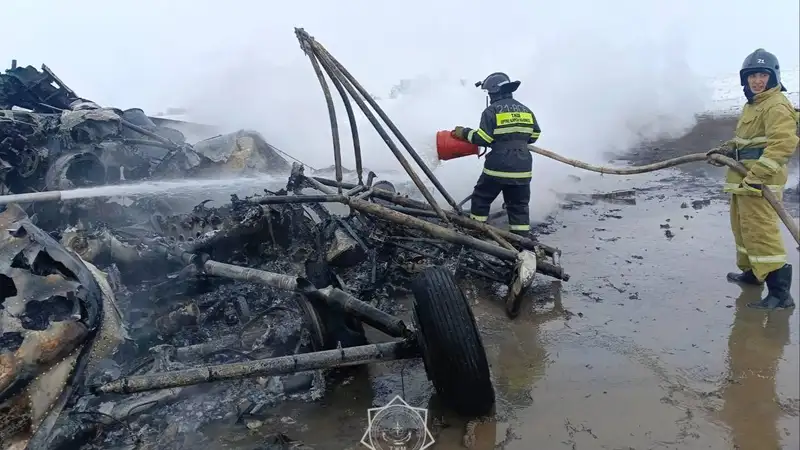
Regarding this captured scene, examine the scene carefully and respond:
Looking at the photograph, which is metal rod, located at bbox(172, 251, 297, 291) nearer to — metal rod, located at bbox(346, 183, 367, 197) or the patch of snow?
metal rod, located at bbox(346, 183, 367, 197)

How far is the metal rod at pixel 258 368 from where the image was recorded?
8.25 ft

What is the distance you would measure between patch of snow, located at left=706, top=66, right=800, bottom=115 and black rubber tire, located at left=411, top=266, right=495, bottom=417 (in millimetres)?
14273

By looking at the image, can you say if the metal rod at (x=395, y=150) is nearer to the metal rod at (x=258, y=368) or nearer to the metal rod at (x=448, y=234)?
the metal rod at (x=448, y=234)

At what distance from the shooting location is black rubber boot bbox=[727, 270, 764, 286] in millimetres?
4430

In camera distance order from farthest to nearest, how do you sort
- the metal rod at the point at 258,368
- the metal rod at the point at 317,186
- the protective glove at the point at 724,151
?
the metal rod at the point at 317,186, the protective glove at the point at 724,151, the metal rod at the point at 258,368

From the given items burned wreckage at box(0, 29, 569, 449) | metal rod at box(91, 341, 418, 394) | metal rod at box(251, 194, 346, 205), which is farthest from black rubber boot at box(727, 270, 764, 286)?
metal rod at box(251, 194, 346, 205)

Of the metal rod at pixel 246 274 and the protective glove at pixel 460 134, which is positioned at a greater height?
the protective glove at pixel 460 134

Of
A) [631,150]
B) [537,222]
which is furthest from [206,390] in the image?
[631,150]

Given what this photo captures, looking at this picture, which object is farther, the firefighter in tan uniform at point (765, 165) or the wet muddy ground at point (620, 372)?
the firefighter in tan uniform at point (765, 165)

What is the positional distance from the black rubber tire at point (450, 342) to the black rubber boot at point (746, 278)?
3025 mm

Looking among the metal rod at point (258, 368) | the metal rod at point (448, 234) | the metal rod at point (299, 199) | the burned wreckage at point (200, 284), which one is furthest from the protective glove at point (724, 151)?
the metal rod at point (258, 368)

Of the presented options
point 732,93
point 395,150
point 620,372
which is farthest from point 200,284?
point 732,93

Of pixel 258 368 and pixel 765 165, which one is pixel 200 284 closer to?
pixel 258 368

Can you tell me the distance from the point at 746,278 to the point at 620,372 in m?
2.06
